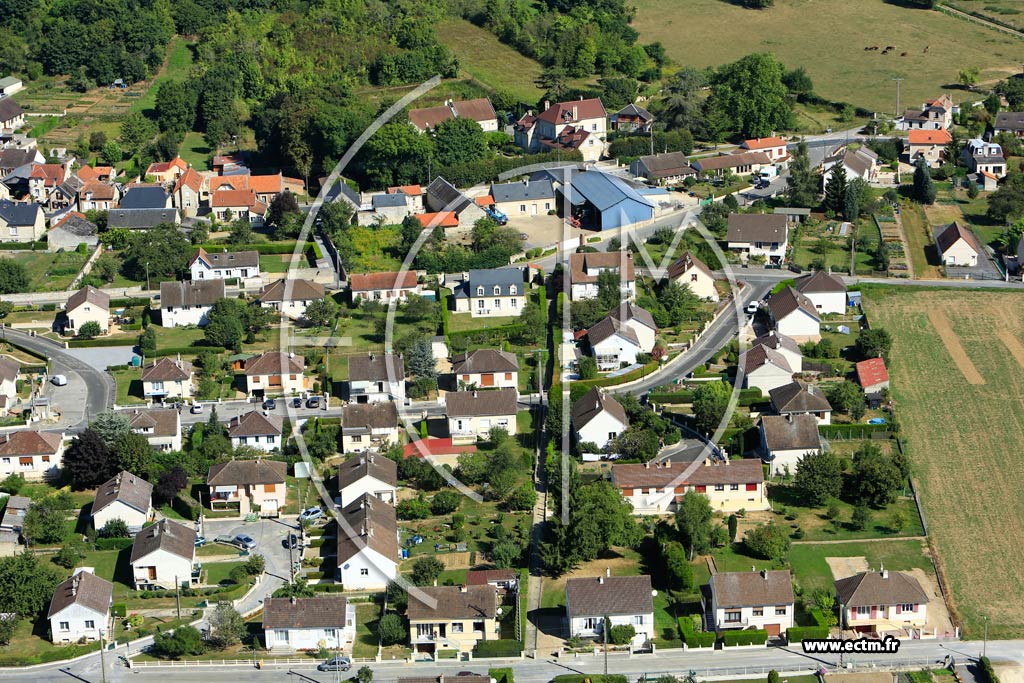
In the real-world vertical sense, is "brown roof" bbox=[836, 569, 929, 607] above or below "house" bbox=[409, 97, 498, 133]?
above

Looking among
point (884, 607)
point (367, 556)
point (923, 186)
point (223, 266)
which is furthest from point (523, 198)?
point (884, 607)

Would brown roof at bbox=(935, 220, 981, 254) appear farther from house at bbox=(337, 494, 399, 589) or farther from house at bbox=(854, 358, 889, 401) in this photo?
house at bbox=(337, 494, 399, 589)

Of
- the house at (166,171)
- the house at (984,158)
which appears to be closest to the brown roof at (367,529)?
the house at (166,171)

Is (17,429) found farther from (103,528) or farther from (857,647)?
(857,647)

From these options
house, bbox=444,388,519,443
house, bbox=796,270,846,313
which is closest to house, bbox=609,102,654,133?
house, bbox=796,270,846,313

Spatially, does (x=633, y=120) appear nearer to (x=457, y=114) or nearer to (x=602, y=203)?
(x=457, y=114)

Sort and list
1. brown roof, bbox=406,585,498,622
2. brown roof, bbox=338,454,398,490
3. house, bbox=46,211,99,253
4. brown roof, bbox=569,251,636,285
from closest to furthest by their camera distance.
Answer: brown roof, bbox=406,585,498,622 < brown roof, bbox=338,454,398,490 < brown roof, bbox=569,251,636,285 < house, bbox=46,211,99,253

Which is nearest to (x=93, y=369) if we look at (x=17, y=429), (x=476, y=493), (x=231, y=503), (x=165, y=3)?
(x=17, y=429)
